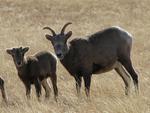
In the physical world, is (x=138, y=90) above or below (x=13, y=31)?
above

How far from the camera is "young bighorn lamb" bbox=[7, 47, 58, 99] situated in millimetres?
13281

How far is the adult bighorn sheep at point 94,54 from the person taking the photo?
1297 cm

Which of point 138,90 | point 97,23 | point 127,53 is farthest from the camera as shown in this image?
point 97,23

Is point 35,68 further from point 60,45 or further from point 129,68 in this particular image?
point 129,68

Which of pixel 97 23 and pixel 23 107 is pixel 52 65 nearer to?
pixel 23 107

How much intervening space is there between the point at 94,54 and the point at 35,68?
1.44m

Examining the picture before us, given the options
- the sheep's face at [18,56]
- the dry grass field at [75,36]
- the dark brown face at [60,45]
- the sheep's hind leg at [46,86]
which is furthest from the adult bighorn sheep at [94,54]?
the sheep's hind leg at [46,86]

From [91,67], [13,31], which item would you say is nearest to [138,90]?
[91,67]

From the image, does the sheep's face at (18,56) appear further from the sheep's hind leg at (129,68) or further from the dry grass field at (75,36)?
the sheep's hind leg at (129,68)

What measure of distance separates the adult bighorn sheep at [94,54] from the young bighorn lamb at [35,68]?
739 mm

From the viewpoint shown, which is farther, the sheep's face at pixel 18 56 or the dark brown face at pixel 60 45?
the sheep's face at pixel 18 56

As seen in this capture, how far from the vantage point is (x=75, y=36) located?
2517cm

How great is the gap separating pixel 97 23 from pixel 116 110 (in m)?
23.4

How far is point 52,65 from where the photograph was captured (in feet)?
46.4
